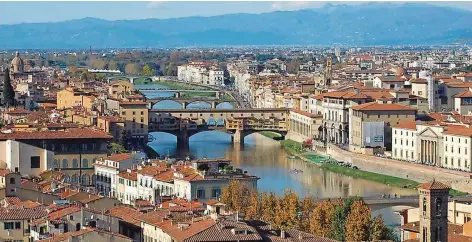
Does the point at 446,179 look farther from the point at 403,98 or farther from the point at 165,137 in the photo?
the point at 165,137

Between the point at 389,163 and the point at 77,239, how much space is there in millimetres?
26768

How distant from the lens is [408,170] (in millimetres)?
39500

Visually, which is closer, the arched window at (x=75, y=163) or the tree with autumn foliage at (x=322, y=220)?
the tree with autumn foliage at (x=322, y=220)

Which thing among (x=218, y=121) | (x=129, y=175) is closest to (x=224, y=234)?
(x=129, y=175)

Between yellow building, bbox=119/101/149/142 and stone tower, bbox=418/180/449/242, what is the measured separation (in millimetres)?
32512

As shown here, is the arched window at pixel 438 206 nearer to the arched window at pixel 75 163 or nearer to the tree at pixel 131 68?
the arched window at pixel 75 163

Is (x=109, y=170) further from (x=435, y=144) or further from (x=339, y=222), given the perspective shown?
(x=435, y=144)

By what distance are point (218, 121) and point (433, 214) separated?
133 feet

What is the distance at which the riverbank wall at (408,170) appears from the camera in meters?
36.4

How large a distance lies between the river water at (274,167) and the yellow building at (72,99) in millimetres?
3234

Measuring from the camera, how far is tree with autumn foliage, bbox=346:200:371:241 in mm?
21375

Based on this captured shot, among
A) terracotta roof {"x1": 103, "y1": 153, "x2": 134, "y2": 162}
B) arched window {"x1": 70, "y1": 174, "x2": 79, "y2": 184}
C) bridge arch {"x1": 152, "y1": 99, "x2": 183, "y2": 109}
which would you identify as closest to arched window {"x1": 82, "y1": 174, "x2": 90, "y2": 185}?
arched window {"x1": 70, "y1": 174, "x2": 79, "y2": 184}

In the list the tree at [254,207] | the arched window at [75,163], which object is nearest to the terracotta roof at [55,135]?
the arched window at [75,163]

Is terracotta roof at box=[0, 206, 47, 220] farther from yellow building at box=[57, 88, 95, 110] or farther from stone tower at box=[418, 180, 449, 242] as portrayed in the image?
yellow building at box=[57, 88, 95, 110]
